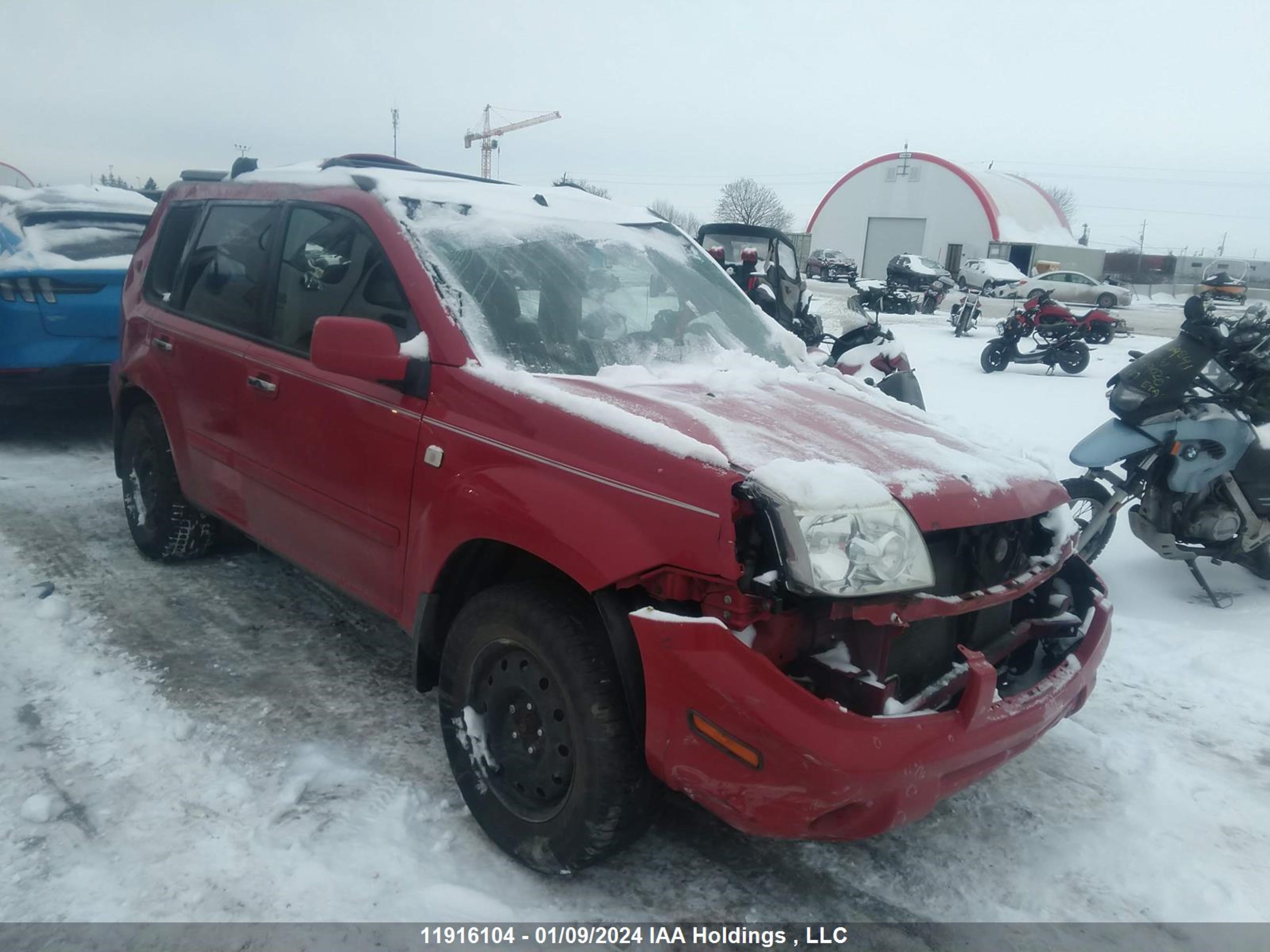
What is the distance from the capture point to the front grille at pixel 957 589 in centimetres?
241

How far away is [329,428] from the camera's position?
319 centimetres

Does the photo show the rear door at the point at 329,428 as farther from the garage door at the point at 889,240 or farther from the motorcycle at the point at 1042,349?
the garage door at the point at 889,240

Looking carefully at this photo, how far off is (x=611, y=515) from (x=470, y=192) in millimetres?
1753

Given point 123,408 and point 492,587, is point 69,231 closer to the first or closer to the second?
point 123,408

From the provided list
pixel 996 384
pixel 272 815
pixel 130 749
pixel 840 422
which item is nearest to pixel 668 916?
pixel 272 815

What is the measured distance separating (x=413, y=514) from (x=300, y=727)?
102cm

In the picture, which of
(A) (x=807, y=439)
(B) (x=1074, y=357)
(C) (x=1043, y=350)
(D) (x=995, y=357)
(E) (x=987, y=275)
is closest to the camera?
(A) (x=807, y=439)

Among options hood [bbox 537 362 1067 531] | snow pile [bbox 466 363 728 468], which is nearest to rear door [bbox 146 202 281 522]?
snow pile [bbox 466 363 728 468]

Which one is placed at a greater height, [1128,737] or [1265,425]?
[1265,425]

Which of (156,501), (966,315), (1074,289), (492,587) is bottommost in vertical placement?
(156,501)

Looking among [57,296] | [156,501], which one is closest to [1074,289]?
[57,296]

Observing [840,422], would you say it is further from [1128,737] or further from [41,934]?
[41,934]

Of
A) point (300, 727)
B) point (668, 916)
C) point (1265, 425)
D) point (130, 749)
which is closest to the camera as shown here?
point (668, 916)

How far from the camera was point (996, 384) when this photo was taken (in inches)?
476
